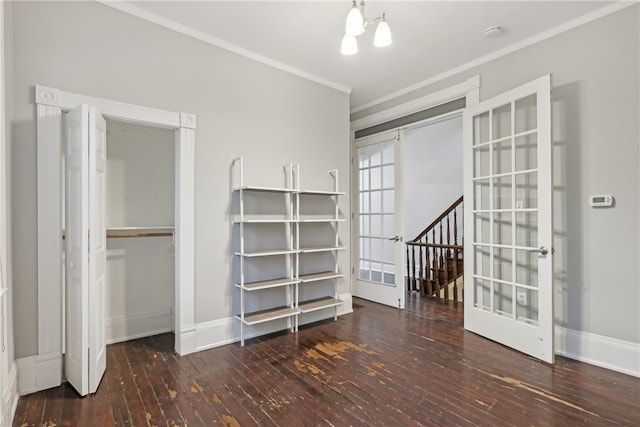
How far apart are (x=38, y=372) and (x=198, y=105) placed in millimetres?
2312

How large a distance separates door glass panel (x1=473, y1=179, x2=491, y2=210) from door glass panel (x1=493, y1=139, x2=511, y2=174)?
16 cm

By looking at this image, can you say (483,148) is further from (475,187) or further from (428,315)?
(428,315)

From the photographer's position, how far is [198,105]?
9.69 feet

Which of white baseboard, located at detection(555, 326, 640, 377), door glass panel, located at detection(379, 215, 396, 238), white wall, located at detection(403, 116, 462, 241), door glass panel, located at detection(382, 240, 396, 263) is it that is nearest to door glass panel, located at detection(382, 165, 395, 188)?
door glass panel, located at detection(379, 215, 396, 238)

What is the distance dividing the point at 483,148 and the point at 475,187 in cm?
39

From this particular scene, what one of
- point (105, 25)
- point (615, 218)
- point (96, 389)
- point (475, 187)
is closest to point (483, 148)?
point (475, 187)

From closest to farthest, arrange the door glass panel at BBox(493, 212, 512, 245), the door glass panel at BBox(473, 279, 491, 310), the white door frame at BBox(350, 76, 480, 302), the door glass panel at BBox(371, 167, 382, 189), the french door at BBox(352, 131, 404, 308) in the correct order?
the door glass panel at BBox(493, 212, 512, 245), the door glass panel at BBox(473, 279, 491, 310), the white door frame at BBox(350, 76, 480, 302), the french door at BBox(352, 131, 404, 308), the door glass panel at BBox(371, 167, 382, 189)

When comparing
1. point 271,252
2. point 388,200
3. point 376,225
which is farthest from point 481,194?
point 271,252

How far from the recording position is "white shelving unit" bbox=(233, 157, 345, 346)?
309 centimetres

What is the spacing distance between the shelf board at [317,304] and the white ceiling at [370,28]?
2562mm

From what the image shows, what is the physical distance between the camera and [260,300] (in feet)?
10.9

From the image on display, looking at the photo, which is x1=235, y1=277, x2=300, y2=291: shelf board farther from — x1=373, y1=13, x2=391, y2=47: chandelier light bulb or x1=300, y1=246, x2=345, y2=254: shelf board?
x1=373, y1=13, x2=391, y2=47: chandelier light bulb

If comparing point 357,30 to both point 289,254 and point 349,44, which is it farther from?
point 289,254

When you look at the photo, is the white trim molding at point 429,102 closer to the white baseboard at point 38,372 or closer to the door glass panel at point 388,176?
the door glass panel at point 388,176
